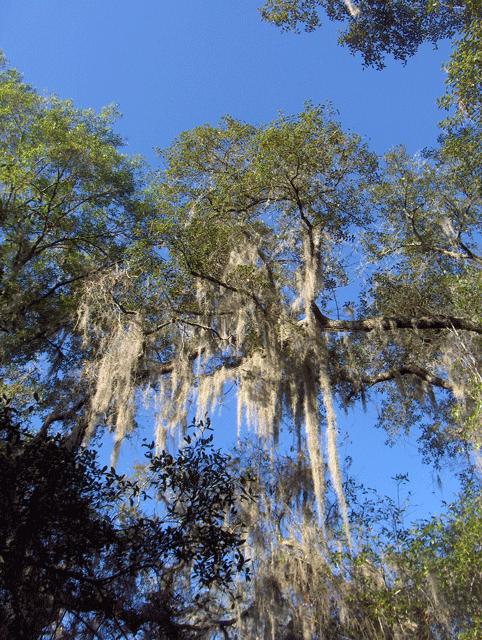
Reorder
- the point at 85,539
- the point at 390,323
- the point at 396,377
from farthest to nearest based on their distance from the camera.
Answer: the point at 396,377
the point at 390,323
the point at 85,539

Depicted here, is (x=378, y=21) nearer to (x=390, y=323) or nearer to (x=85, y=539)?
(x=390, y=323)

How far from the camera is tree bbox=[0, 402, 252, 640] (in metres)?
4.03

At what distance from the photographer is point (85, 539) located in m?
4.29

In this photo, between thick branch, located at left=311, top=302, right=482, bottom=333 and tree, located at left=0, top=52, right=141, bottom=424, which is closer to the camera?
thick branch, located at left=311, top=302, right=482, bottom=333

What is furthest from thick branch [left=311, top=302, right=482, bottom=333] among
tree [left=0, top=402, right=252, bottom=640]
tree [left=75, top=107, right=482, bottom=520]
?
tree [left=0, top=402, right=252, bottom=640]

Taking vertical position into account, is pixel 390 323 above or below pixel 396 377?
above

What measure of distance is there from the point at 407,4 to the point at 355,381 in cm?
700

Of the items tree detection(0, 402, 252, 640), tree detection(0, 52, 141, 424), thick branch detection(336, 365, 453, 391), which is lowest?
tree detection(0, 402, 252, 640)

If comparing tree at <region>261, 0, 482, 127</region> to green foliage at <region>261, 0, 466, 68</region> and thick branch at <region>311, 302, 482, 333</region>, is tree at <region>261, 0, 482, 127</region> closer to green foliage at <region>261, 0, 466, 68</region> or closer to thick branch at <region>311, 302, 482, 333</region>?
green foliage at <region>261, 0, 466, 68</region>

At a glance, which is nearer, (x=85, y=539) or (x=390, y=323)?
(x=85, y=539)

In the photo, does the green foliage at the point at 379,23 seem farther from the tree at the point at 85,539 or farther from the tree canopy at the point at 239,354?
the tree at the point at 85,539

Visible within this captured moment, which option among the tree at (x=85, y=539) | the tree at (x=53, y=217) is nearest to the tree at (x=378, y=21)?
the tree at (x=53, y=217)

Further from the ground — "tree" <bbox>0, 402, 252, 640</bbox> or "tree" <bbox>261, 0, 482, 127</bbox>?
"tree" <bbox>261, 0, 482, 127</bbox>

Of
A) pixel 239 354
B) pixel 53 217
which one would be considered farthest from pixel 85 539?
pixel 53 217
